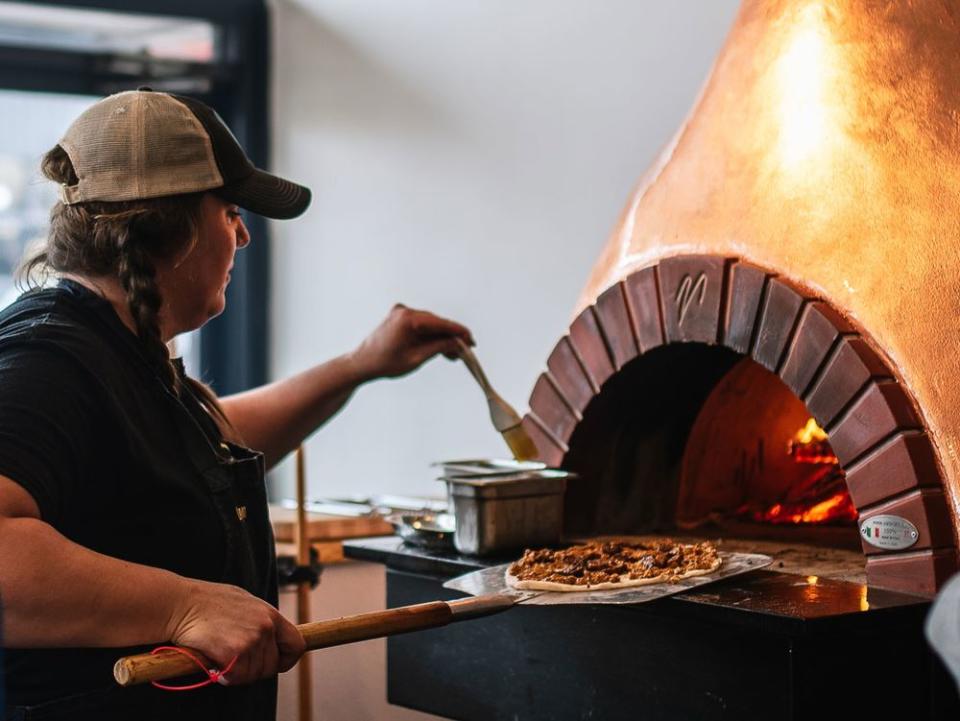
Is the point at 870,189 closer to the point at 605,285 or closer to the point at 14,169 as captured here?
the point at 605,285

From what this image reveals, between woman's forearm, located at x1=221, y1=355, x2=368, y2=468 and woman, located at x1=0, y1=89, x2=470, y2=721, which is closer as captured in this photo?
woman, located at x1=0, y1=89, x2=470, y2=721

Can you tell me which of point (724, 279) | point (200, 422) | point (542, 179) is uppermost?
point (542, 179)

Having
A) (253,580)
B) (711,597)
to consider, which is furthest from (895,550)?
(253,580)

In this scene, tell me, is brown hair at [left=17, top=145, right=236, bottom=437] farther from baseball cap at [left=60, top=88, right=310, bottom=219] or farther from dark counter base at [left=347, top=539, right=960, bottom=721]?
dark counter base at [left=347, top=539, right=960, bottom=721]

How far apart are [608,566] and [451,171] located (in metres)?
2.20

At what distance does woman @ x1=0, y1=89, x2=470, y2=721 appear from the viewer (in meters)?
1.65

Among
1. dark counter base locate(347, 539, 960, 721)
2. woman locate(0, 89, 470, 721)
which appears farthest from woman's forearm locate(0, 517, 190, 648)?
dark counter base locate(347, 539, 960, 721)

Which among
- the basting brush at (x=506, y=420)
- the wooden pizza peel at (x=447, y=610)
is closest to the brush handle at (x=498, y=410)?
the basting brush at (x=506, y=420)

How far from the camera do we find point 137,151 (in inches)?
76.6

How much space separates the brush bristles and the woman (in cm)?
56

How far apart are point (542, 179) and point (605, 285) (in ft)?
3.73

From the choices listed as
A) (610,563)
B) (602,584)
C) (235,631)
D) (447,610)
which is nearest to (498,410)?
(610,563)

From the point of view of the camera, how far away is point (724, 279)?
2338mm

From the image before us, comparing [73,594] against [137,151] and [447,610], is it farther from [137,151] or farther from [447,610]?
[137,151]
